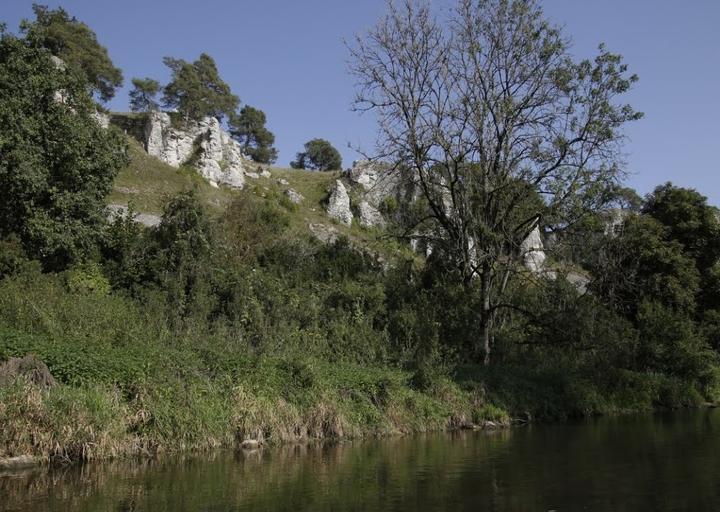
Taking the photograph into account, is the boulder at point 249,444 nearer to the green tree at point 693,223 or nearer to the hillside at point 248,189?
the hillside at point 248,189

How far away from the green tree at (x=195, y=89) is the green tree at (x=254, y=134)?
19.4 m

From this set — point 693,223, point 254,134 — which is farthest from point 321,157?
point 693,223

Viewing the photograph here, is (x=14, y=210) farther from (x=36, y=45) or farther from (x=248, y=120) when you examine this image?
(x=248, y=120)

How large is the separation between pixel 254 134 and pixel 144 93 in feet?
86.0

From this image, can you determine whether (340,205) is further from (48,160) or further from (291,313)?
(291,313)

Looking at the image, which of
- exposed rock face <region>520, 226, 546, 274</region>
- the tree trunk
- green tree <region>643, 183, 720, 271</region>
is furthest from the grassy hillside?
green tree <region>643, 183, 720, 271</region>

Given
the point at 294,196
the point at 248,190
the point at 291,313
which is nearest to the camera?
the point at 291,313

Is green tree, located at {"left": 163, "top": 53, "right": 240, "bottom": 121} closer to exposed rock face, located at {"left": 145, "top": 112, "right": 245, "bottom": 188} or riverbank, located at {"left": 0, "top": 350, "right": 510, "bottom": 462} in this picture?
exposed rock face, located at {"left": 145, "top": 112, "right": 245, "bottom": 188}

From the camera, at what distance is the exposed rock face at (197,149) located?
67938 millimetres

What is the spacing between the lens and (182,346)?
19.9 meters

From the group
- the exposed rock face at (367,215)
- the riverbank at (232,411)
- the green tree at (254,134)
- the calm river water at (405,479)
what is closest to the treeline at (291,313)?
the riverbank at (232,411)

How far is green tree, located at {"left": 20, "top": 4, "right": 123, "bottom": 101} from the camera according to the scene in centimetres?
6119

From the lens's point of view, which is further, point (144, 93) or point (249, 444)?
point (144, 93)

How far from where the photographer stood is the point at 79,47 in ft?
205
